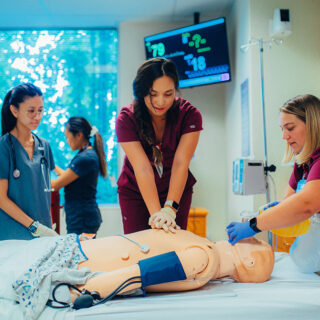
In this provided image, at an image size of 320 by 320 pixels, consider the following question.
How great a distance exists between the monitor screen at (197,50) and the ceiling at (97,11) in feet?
0.79

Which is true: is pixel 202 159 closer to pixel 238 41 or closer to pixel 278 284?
pixel 238 41

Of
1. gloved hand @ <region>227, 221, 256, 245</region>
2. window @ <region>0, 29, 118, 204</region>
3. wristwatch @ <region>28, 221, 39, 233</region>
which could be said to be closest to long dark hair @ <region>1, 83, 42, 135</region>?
wristwatch @ <region>28, 221, 39, 233</region>

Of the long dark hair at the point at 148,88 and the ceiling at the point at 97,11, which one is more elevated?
the ceiling at the point at 97,11

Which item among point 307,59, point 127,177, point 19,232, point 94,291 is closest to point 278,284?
point 94,291

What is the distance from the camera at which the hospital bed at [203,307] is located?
977 millimetres

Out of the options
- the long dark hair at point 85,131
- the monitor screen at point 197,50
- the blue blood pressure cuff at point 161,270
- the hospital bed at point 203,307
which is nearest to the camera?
the hospital bed at point 203,307

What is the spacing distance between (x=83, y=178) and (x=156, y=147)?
1.09 m

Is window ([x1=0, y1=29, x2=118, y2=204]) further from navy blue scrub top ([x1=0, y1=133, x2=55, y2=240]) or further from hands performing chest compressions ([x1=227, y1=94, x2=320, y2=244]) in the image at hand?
hands performing chest compressions ([x1=227, y1=94, x2=320, y2=244])

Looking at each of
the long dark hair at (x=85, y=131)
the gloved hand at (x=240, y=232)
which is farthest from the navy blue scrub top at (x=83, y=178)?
the gloved hand at (x=240, y=232)

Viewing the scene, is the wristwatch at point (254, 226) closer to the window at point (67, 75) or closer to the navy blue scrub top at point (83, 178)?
the navy blue scrub top at point (83, 178)

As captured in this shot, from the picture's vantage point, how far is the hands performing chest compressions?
1.27m

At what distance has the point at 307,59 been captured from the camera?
2760 millimetres

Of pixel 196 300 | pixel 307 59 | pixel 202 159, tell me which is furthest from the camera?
pixel 202 159

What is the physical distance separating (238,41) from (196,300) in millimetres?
2630
